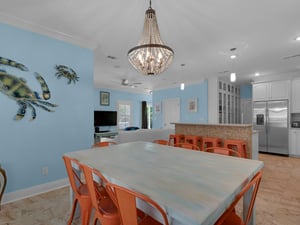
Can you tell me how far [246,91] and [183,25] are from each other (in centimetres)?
560

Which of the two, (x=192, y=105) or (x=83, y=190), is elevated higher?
(x=192, y=105)

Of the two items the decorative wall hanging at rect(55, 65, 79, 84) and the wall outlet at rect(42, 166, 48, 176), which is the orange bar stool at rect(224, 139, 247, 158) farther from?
the wall outlet at rect(42, 166, 48, 176)

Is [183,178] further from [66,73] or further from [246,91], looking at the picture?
[246,91]

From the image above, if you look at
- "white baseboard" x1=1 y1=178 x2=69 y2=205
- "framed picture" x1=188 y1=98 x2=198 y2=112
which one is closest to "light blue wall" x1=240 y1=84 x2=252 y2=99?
"framed picture" x1=188 y1=98 x2=198 y2=112

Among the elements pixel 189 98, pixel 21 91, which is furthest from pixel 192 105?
pixel 21 91

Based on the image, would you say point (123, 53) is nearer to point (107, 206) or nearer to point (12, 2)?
point (12, 2)

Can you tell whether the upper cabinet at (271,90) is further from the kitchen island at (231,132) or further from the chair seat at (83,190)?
the chair seat at (83,190)

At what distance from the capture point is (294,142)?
193 inches

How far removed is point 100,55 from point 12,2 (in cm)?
181

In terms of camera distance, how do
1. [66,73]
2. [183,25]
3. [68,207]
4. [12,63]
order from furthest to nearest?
[66,73]
[183,25]
[12,63]
[68,207]

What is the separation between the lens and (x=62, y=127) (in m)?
2.87

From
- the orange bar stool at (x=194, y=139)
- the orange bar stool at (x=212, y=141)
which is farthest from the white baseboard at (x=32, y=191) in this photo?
the orange bar stool at (x=212, y=141)

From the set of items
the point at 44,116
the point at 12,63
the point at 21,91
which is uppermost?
the point at 12,63

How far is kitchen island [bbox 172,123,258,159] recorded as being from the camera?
3.26 metres
